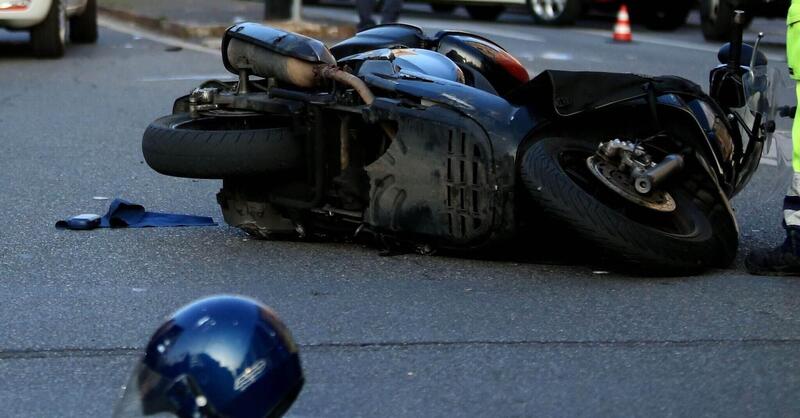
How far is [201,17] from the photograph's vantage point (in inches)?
666

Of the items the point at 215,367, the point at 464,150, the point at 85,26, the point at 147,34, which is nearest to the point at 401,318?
the point at 464,150

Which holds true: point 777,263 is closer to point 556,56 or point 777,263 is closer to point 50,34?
point 556,56

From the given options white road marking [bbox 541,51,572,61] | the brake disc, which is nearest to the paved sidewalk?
white road marking [bbox 541,51,572,61]

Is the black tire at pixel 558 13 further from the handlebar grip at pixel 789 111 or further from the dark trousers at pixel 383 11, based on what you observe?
the handlebar grip at pixel 789 111

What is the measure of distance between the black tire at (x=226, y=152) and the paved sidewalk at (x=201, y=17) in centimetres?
916

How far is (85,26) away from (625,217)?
10.6 metres

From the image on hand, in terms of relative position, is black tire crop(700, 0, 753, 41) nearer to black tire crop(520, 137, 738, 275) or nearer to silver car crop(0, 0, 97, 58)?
silver car crop(0, 0, 97, 58)

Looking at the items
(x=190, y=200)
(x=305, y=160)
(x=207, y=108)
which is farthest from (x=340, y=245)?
(x=190, y=200)

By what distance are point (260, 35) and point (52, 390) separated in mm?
2189

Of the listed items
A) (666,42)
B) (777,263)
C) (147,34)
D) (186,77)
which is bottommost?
(147,34)

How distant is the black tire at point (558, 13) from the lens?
58.0 ft

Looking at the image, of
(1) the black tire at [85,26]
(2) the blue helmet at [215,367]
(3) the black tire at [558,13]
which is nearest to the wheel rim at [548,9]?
(3) the black tire at [558,13]

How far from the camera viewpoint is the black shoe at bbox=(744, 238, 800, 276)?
530 centimetres

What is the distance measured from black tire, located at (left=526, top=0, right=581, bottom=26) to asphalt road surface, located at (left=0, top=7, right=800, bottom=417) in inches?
416
